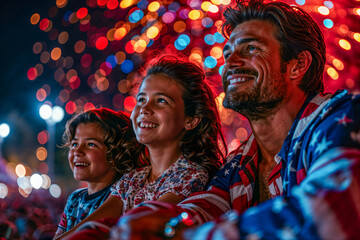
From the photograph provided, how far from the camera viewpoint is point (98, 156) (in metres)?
2.65

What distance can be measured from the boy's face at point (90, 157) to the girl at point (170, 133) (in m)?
0.35

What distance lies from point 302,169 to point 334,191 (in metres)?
0.56

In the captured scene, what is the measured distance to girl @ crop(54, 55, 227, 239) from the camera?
6.93ft

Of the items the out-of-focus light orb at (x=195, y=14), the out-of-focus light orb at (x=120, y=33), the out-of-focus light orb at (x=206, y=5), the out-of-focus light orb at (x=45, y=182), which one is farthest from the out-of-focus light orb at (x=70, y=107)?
the out-of-focus light orb at (x=206, y=5)

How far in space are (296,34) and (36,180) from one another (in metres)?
17.4

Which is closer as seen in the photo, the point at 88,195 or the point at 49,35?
the point at 88,195

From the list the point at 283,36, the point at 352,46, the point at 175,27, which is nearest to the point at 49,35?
the point at 175,27

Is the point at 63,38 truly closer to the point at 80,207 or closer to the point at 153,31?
the point at 153,31

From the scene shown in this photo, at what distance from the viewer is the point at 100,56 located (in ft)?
38.8

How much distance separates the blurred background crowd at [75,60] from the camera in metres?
4.07

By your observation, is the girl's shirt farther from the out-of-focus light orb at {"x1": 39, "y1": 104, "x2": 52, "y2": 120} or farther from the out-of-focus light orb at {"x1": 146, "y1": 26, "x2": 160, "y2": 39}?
the out-of-focus light orb at {"x1": 39, "y1": 104, "x2": 52, "y2": 120}

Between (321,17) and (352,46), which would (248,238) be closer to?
(321,17)

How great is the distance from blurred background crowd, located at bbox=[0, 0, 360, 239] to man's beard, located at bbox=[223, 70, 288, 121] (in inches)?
26.8

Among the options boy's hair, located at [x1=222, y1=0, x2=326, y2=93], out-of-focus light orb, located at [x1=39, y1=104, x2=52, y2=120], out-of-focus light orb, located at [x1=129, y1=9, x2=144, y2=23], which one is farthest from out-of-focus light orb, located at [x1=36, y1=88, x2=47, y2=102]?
boy's hair, located at [x1=222, y1=0, x2=326, y2=93]
